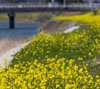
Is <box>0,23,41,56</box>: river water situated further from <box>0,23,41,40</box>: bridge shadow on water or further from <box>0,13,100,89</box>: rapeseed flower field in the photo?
<box>0,13,100,89</box>: rapeseed flower field

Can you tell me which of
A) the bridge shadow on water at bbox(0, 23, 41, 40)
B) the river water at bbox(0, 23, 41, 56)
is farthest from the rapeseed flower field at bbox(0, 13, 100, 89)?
the bridge shadow on water at bbox(0, 23, 41, 40)

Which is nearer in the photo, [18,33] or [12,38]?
[12,38]

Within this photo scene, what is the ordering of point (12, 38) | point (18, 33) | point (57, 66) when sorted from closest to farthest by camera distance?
point (57, 66) < point (12, 38) < point (18, 33)

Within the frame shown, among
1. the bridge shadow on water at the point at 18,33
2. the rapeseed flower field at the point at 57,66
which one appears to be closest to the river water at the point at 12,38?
the bridge shadow on water at the point at 18,33

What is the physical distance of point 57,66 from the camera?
1366 centimetres

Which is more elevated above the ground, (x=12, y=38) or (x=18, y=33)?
(x=12, y=38)

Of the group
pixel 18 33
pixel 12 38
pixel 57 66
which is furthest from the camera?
pixel 18 33

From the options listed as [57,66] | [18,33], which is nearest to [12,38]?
[18,33]

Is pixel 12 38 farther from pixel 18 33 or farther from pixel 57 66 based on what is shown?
pixel 57 66

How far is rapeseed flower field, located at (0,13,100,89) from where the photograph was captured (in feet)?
39.2

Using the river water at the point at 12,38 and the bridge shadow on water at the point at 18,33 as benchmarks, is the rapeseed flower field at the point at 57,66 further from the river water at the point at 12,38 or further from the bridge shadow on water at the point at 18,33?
the bridge shadow on water at the point at 18,33

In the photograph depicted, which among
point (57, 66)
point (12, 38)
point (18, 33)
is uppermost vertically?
point (57, 66)

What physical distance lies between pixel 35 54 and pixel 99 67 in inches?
211

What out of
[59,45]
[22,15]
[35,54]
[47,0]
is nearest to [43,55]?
[35,54]
